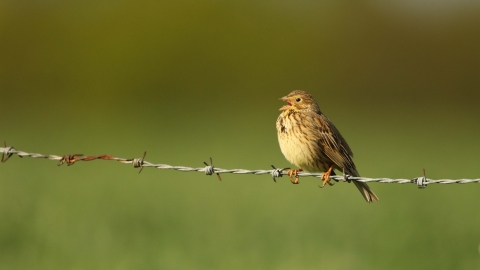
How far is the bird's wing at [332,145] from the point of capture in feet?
25.5

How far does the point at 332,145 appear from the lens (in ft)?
25.8

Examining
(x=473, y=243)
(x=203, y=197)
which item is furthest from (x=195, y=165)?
(x=473, y=243)

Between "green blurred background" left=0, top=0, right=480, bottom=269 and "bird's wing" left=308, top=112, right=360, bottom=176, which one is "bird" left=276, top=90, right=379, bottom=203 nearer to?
"bird's wing" left=308, top=112, right=360, bottom=176

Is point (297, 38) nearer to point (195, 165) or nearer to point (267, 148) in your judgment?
point (267, 148)

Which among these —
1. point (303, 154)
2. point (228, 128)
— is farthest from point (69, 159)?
point (228, 128)

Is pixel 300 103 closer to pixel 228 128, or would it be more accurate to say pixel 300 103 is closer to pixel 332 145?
pixel 332 145

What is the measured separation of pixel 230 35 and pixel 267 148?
21538mm

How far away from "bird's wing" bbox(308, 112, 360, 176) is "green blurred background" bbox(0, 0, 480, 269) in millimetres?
1267

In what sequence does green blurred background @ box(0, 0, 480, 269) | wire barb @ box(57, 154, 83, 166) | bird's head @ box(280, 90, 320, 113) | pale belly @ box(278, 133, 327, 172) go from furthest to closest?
1. green blurred background @ box(0, 0, 480, 269)
2. bird's head @ box(280, 90, 320, 113)
3. pale belly @ box(278, 133, 327, 172)
4. wire barb @ box(57, 154, 83, 166)

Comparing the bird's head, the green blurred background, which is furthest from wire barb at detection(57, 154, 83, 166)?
the bird's head

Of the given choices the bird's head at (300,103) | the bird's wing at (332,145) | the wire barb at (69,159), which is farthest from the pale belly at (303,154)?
the wire barb at (69,159)

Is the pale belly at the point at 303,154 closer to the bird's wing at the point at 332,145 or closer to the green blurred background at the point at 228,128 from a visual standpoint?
the bird's wing at the point at 332,145

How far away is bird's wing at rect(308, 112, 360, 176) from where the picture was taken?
25.5 ft

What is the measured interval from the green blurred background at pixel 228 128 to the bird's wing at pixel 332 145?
1267mm
